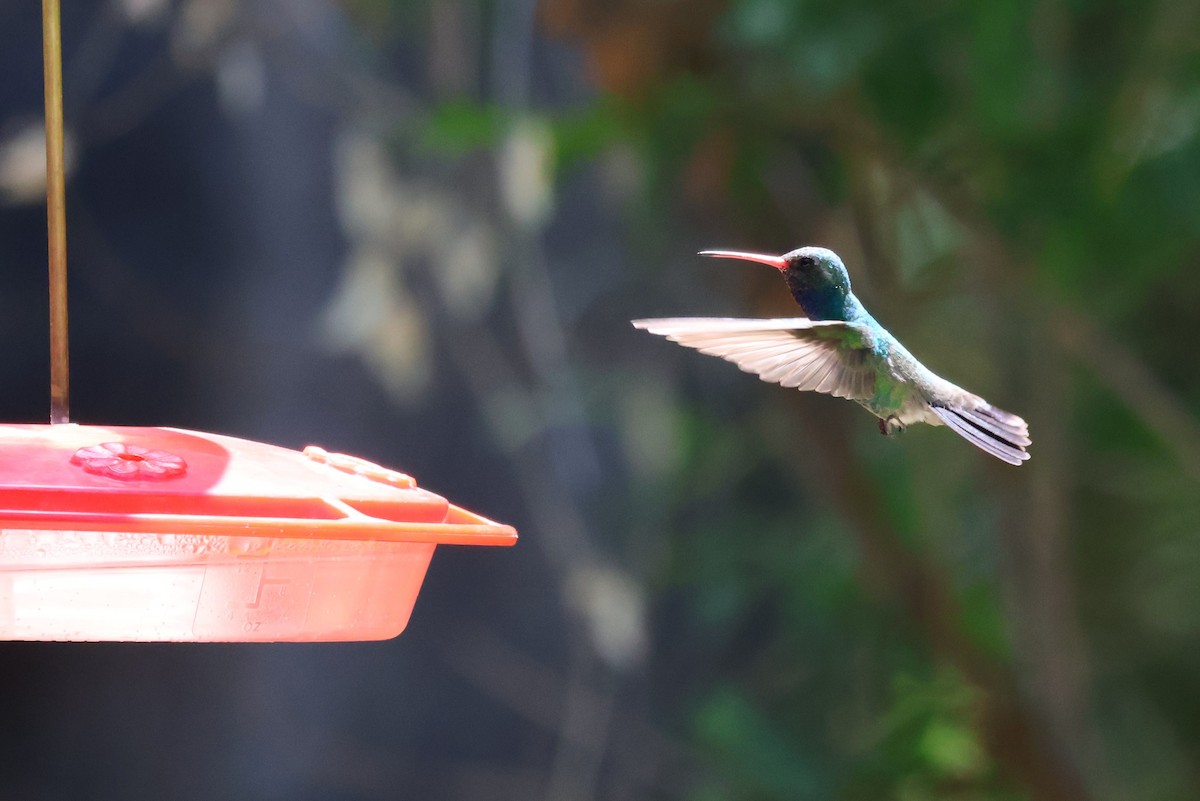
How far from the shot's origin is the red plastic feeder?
131cm

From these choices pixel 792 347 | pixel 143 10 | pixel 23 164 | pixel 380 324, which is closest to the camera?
pixel 792 347

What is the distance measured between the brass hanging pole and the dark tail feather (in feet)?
3.83

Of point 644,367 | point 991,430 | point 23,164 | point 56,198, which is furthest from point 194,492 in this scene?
point 644,367

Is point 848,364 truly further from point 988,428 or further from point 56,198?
point 56,198

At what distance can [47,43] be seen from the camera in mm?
1465

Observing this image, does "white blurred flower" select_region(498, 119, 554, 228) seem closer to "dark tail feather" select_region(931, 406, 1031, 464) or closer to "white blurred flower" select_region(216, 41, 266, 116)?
"white blurred flower" select_region(216, 41, 266, 116)

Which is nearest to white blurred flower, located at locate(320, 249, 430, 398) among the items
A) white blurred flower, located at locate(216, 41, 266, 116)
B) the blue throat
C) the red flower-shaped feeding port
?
white blurred flower, located at locate(216, 41, 266, 116)

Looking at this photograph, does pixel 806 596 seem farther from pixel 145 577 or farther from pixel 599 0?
pixel 145 577

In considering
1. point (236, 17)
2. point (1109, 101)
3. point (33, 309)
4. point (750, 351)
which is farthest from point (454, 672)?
point (750, 351)

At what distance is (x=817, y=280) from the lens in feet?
Result: 6.59

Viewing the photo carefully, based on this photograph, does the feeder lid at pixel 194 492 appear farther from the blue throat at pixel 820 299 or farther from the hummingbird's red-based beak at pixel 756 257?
the blue throat at pixel 820 299

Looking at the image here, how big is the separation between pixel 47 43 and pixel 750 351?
87 centimetres

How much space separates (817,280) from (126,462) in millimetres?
1051

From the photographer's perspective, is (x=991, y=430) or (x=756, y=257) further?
(x=991, y=430)
